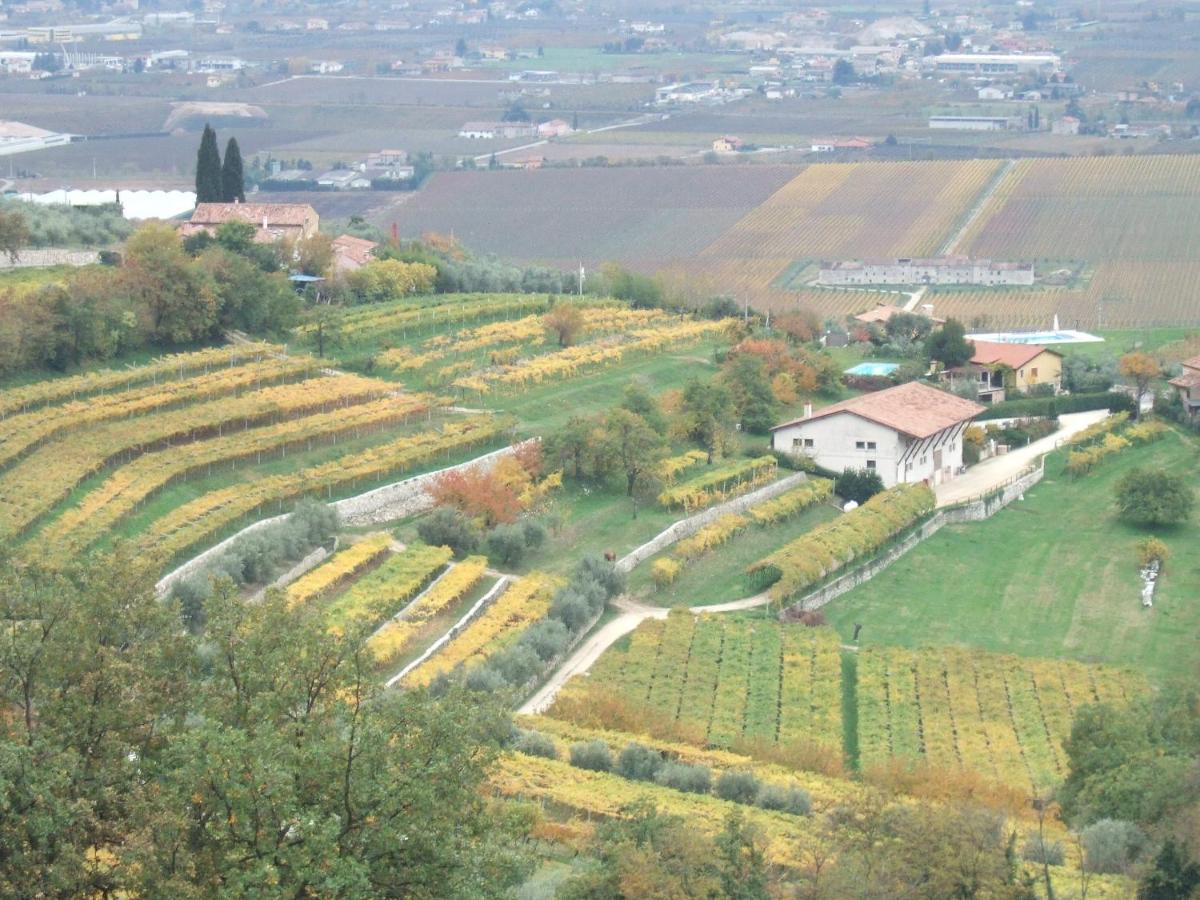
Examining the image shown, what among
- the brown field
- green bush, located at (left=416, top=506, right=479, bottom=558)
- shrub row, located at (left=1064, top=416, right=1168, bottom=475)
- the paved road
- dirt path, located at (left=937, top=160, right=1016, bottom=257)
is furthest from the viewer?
the brown field

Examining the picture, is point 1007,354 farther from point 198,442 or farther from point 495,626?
point 495,626

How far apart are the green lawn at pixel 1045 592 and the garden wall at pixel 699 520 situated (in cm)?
391

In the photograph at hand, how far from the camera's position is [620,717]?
35875 millimetres

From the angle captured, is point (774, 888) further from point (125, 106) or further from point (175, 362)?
point (125, 106)

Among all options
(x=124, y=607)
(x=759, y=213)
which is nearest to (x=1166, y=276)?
(x=759, y=213)

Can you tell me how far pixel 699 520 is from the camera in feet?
160

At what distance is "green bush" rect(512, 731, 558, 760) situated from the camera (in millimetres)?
32781

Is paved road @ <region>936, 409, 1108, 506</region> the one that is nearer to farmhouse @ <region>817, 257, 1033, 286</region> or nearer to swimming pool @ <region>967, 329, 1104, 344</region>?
swimming pool @ <region>967, 329, 1104, 344</region>

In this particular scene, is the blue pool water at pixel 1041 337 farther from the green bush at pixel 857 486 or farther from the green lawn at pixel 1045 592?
the green bush at pixel 857 486

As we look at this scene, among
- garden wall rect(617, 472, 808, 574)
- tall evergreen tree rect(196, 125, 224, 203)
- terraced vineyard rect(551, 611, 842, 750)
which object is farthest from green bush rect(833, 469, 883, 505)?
tall evergreen tree rect(196, 125, 224, 203)

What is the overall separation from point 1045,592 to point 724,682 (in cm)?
1069

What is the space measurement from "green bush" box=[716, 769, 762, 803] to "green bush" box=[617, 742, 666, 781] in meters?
1.19

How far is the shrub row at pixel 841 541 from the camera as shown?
4497cm

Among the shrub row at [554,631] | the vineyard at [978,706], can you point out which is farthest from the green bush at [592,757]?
the vineyard at [978,706]
